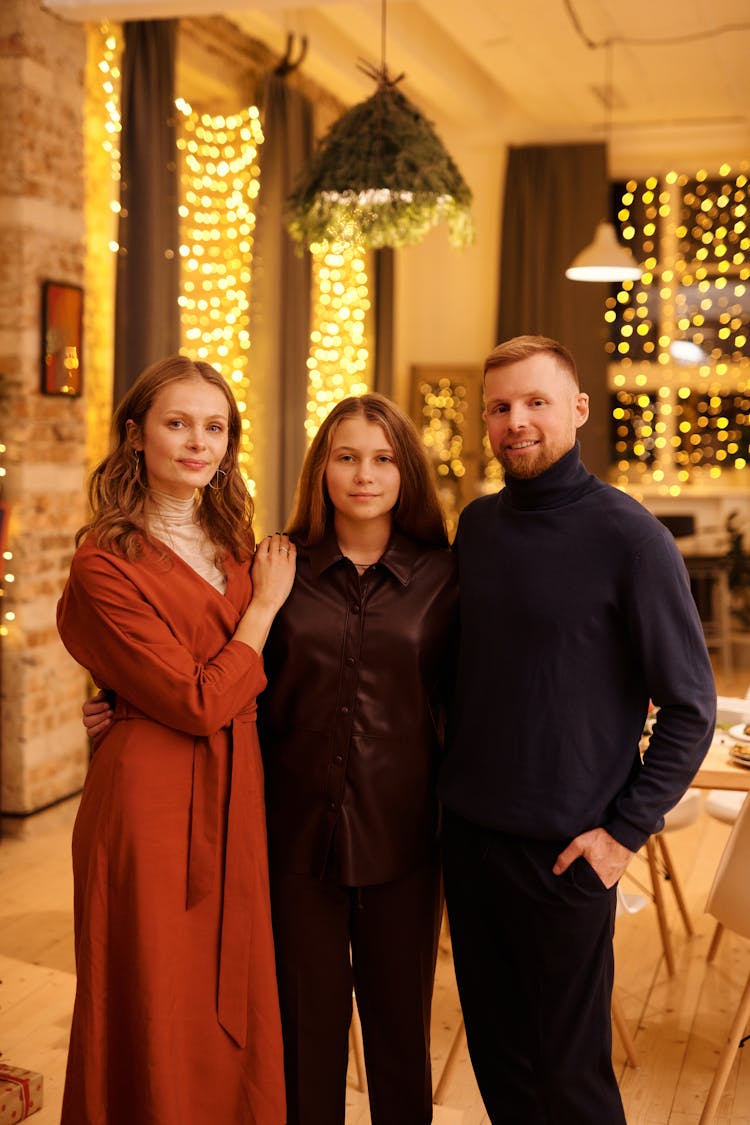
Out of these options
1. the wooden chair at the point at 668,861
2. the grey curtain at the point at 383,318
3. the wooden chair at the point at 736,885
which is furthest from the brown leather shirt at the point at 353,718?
the grey curtain at the point at 383,318

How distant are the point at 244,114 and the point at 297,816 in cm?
521

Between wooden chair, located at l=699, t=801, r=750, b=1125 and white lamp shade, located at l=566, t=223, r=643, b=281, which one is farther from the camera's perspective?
white lamp shade, located at l=566, t=223, r=643, b=281

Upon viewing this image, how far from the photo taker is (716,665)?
28.8 feet

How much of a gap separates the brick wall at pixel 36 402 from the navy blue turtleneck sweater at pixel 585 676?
9.76ft

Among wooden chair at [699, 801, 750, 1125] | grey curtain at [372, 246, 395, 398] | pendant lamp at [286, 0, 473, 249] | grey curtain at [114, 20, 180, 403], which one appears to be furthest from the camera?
grey curtain at [372, 246, 395, 398]

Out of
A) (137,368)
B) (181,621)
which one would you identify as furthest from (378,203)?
(181,621)

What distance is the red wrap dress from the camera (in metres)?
2.00

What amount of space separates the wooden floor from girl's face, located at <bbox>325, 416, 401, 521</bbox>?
1.53 meters

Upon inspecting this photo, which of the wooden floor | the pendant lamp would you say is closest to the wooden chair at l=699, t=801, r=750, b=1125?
the wooden floor

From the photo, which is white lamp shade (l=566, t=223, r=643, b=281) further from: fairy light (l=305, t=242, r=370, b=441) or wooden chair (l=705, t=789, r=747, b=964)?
wooden chair (l=705, t=789, r=747, b=964)

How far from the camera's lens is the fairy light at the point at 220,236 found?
20.1 feet

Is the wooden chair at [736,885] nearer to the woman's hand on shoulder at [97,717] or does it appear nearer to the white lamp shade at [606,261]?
the woman's hand on shoulder at [97,717]

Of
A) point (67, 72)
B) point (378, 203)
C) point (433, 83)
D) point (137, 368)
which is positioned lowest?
point (137, 368)

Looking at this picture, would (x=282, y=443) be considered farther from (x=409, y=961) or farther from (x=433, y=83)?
(x=409, y=961)
